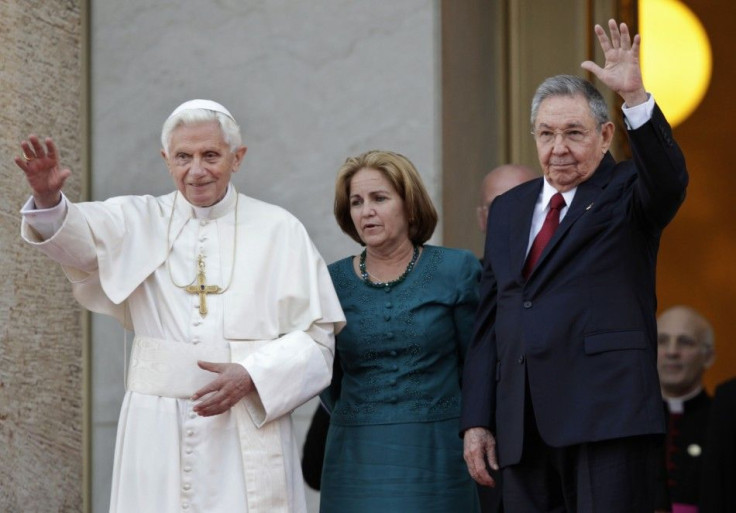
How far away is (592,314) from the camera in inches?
169

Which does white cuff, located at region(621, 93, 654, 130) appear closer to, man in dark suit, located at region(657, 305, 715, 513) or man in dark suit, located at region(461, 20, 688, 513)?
man in dark suit, located at region(461, 20, 688, 513)

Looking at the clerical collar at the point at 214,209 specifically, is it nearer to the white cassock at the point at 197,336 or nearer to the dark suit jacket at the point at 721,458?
the white cassock at the point at 197,336

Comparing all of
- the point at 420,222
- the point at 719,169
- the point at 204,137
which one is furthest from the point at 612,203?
the point at 719,169

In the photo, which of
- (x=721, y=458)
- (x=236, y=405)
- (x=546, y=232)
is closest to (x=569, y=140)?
(x=546, y=232)

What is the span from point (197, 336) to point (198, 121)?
0.66 meters

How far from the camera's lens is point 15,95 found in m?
5.96

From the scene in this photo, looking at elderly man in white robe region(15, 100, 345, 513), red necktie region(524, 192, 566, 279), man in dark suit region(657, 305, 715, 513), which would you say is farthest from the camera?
man in dark suit region(657, 305, 715, 513)

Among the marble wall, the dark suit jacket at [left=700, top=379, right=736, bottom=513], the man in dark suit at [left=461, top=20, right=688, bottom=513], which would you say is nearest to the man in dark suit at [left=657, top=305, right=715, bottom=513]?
the dark suit jacket at [left=700, top=379, right=736, bottom=513]

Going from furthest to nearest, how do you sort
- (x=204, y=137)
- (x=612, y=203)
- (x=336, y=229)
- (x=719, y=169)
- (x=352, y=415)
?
(x=719, y=169) < (x=336, y=229) < (x=352, y=415) < (x=204, y=137) < (x=612, y=203)

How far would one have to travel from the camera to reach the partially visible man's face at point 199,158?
4707 mm

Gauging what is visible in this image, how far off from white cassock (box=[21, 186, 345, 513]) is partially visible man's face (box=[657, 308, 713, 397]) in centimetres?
210

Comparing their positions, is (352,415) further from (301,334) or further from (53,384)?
(53,384)

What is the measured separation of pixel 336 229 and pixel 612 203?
219cm

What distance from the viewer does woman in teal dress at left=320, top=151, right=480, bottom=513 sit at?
4.96m
